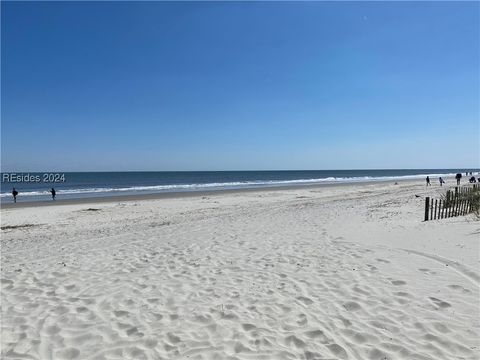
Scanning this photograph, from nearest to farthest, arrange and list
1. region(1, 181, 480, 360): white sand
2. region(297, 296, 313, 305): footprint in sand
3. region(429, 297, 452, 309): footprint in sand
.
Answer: region(1, 181, 480, 360): white sand < region(429, 297, 452, 309): footprint in sand < region(297, 296, 313, 305): footprint in sand

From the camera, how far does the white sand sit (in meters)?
4.17

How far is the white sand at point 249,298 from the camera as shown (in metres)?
4.17

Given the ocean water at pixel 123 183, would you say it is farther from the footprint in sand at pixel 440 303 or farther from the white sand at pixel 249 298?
the footprint in sand at pixel 440 303

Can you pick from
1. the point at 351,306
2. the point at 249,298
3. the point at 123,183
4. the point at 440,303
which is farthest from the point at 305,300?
the point at 123,183

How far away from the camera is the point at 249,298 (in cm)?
560

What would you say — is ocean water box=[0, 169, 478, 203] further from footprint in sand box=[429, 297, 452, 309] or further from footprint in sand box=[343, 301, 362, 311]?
footprint in sand box=[429, 297, 452, 309]

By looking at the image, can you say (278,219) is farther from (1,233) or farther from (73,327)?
(1,233)

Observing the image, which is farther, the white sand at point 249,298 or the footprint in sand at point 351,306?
the footprint in sand at point 351,306

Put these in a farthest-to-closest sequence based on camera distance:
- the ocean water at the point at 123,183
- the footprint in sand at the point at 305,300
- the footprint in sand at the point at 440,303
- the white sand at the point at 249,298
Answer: the ocean water at the point at 123,183, the footprint in sand at the point at 305,300, the footprint in sand at the point at 440,303, the white sand at the point at 249,298

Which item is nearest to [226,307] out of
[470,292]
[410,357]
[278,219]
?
[410,357]

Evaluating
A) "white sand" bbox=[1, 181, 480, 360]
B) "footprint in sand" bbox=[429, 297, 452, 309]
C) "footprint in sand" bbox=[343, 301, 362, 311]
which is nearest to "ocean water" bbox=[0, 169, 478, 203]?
"white sand" bbox=[1, 181, 480, 360]

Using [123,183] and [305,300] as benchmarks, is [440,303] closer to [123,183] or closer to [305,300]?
[305,300]

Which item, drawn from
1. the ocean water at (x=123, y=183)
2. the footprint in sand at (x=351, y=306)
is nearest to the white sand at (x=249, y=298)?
the footprint in sand at (x=351, y=306)

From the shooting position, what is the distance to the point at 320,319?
475 centimetres
